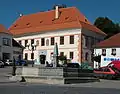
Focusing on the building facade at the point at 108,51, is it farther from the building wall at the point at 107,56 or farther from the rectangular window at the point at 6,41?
the rectangular window at the point at 6,41

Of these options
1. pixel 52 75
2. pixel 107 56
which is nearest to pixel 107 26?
pixel 107 56

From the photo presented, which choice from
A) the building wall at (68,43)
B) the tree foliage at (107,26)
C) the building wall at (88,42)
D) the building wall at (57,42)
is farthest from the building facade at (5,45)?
the tree foliage at (107,26)

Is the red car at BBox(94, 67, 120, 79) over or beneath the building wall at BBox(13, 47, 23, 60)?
beneath

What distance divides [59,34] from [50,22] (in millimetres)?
7644

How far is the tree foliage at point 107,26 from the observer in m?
99.6

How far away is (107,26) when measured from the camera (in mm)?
100812

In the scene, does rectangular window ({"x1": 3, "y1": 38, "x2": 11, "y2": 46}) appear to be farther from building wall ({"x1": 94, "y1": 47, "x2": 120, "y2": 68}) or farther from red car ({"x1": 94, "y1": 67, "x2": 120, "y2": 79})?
red car ({"x1": 94, "y1": 67, "x2": 120, "y2": 79})

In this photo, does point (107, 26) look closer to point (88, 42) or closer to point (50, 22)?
point (88, 42)

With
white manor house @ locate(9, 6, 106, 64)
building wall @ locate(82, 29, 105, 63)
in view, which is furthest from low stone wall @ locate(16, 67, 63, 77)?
building wall @ locate(82, 29, 105, 63)

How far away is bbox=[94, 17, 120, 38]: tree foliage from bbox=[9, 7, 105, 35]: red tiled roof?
7.86m

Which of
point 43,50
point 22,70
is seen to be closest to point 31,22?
point 43,50

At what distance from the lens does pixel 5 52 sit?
81.6 metres

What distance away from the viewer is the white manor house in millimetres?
85500

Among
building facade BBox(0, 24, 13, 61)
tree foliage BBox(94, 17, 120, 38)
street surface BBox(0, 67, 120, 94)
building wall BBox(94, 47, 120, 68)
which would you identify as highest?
tree foliage BBox(94, 17, 120, 38)
